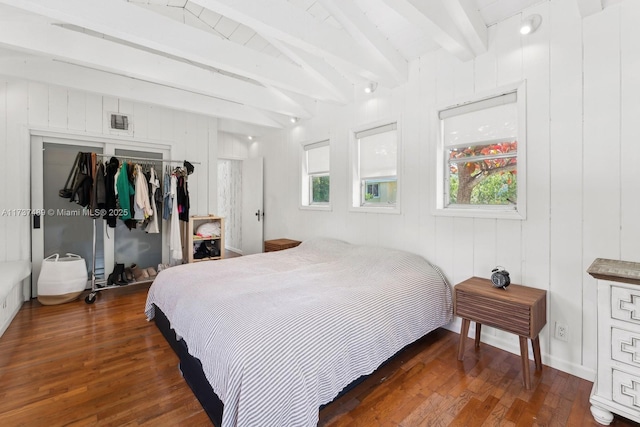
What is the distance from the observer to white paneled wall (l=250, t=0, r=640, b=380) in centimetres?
184

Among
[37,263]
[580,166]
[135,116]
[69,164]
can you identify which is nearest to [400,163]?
[580,166]

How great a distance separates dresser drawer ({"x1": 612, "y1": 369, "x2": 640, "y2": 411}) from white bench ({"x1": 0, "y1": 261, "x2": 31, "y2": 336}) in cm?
419

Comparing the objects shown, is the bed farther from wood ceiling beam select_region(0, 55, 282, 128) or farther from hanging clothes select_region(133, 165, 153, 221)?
wood ceiling beam select_region(0, 55, 282, 128)

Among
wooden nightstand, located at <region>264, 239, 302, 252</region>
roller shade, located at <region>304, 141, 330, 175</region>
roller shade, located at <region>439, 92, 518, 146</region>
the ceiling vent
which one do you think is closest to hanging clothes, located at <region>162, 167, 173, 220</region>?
the ceiling vent

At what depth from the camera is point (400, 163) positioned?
3.04 m

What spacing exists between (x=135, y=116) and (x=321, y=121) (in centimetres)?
268

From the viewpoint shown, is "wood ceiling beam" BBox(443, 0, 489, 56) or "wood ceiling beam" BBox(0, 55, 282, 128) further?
"wood ceiling beam" BBox(0, 55, 282, 128)

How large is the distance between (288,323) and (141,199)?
322 centimetres

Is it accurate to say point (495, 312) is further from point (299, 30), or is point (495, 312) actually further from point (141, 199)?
point (141, 199)

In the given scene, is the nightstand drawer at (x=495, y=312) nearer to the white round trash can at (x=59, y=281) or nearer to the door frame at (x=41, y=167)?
the white round trash can at (x=59, y=281)

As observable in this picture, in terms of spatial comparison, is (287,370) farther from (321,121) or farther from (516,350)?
(321,121)

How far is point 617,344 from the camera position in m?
1.52

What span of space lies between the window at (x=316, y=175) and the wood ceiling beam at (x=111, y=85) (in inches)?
43.8

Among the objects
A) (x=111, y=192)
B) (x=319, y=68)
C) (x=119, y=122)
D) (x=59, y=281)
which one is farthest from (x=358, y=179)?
(x=59, y=281)
